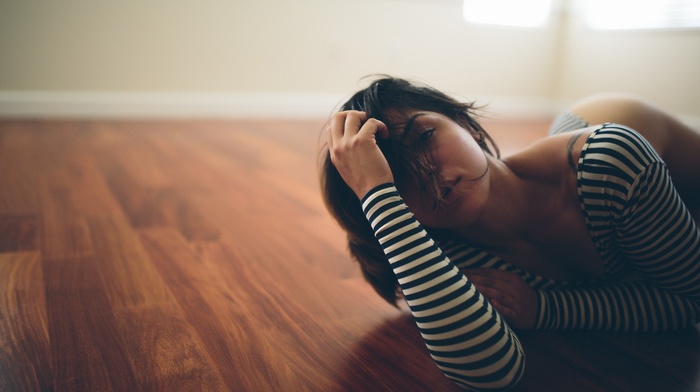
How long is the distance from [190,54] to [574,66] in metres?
2.52

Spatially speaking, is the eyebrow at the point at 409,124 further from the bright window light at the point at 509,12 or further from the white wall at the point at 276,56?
the bright window light at the point at 509,12

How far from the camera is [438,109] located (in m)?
0.92

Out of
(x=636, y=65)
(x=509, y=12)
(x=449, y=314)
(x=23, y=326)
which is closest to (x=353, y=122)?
(x=449, y=314)

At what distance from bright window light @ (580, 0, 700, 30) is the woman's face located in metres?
2.97

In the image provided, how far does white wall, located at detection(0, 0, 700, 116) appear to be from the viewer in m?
3.15

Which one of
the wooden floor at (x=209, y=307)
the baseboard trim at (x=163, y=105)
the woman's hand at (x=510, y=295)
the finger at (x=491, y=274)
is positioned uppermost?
the finger at (x=491, y=274)

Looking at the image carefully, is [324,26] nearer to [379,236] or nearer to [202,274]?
[202,274]

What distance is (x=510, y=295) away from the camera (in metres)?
0.93

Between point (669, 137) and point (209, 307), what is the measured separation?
920 millimetres

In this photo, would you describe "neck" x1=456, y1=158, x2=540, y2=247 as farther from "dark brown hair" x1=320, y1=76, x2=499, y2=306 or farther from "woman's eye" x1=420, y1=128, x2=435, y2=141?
"woman's eye" x1=420, y1=128, x2=435, y2=141

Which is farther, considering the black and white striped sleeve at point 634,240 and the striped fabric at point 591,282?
the black and white striped sleeve at point 634,240

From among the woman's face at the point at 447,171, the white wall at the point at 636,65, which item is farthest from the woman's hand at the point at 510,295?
the white wall at the point at 636,65

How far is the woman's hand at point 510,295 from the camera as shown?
92 centimetres

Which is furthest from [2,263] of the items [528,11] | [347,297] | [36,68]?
[528,11]
